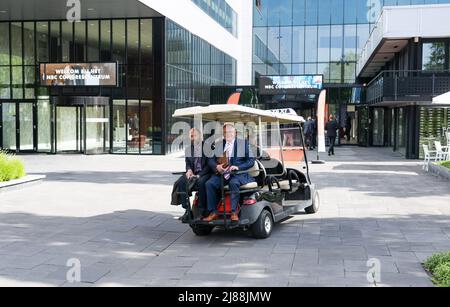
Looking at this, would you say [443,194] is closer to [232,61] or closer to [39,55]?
[39,55]

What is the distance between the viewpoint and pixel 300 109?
3497 centimetres

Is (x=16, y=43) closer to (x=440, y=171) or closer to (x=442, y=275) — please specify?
(x=440, y=171)

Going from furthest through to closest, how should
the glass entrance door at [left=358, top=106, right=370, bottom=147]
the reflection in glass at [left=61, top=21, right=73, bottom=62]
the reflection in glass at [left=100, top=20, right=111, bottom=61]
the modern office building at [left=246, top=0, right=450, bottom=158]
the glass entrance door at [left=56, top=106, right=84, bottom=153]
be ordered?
the glass entrance door at [left=358, top=106, right=370, bottom=147]
the reflection in glass at [left=61, top=21, right=73, bottom=62]
the glass entrance door at [left=56, top=106, right=84, bottom=153]
the reflection in glass at [left=100, top=20, right=111, bottom=61]
the modern office building at [left=246, top=0, right=450, bottom=158]

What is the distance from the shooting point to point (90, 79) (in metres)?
24.9

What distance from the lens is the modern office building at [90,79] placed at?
82.2 ft

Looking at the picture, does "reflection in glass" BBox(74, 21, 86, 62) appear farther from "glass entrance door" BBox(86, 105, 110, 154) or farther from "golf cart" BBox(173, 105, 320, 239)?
"golf cart" BBox(173, 105, 320, 239)

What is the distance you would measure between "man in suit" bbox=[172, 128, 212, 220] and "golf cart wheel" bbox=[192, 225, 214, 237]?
280mm

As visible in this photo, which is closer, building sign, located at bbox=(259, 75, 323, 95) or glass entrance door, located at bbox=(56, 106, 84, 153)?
glass entrance door, located at bbox=(56, 106, 84, 153)

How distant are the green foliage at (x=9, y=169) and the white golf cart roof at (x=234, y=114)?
6.14 metres

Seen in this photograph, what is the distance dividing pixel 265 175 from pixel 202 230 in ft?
4.09

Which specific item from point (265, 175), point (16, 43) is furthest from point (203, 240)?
point (16, 43)

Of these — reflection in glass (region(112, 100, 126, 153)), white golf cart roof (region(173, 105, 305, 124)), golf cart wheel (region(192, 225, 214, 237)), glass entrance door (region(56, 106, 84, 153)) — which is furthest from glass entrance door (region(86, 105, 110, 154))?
golf cart wheel (region(192, 225, 214, 237))

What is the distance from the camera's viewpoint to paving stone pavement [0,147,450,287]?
6.06 metres
